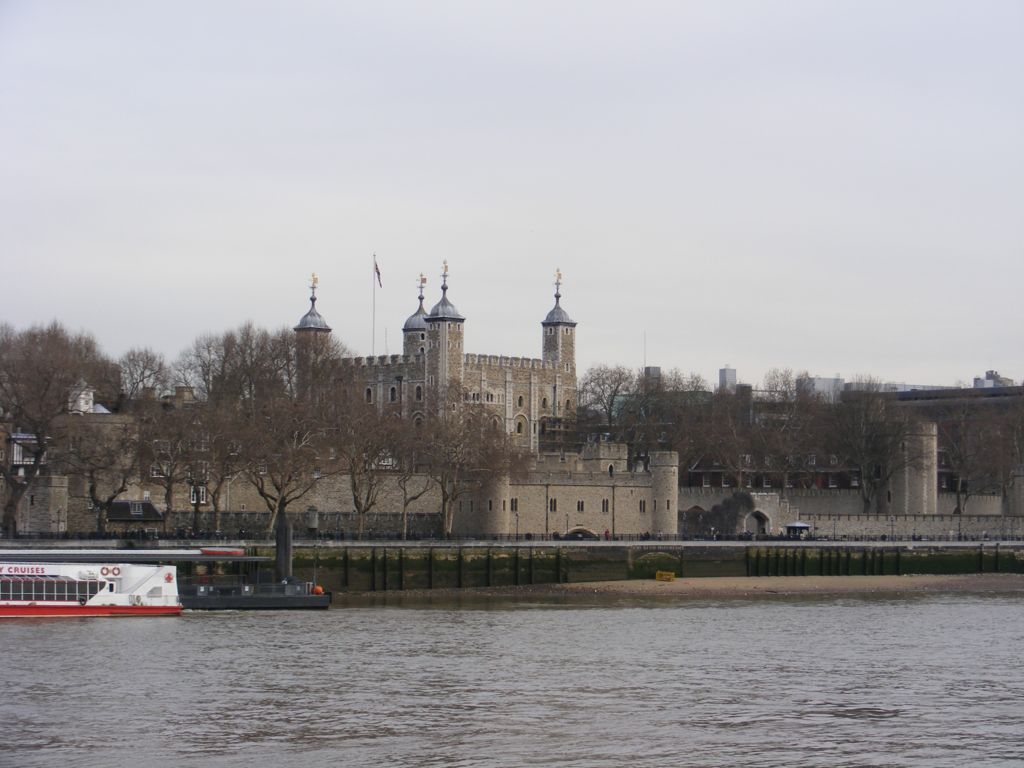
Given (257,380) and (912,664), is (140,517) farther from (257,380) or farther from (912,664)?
(912,664)

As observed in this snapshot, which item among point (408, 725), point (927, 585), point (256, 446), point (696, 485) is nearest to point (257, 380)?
point (256, 446)

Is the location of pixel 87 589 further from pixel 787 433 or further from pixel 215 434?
pixel 787 433

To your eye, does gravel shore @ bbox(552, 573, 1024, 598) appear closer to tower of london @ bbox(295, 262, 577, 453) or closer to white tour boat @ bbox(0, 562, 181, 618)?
white tour boat @ bbox(0, 562, 181, 618)

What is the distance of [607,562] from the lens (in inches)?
3438

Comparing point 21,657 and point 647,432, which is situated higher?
point 647,432

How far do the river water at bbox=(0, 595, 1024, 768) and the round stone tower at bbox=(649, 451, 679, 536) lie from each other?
3200cm

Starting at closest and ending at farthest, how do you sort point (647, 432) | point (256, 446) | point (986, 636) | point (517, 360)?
point (986, 636) → point (256, 446) → point (647, 432) → point (517, 360)

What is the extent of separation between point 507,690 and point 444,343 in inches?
3263

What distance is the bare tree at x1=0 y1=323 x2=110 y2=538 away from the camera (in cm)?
8025

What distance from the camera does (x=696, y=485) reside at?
122625mm

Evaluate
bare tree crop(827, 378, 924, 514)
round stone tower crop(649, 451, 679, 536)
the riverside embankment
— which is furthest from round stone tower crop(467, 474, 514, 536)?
bare tree crop(827, 378, 924, 514)

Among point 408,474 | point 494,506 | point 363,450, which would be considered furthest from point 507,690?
point 494,506

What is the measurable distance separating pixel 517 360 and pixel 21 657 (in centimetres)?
8551

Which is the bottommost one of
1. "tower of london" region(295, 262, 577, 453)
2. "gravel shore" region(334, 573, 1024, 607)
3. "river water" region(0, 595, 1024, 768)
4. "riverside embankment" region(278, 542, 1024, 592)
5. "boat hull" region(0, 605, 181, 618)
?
"river water" region(0, 595, 1024, 768)
